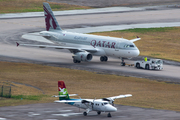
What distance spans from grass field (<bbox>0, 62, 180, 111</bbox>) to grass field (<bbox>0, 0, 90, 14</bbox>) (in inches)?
3237

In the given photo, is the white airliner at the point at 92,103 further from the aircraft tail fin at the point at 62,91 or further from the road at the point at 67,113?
the road at the point at 67,113

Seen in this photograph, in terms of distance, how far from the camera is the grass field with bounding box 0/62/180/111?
169 feet

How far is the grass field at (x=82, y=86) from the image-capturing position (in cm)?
5153

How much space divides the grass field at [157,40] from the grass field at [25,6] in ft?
166

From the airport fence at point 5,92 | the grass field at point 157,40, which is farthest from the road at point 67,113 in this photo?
the grass field at point 157,40

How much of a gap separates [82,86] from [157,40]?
1950 inches

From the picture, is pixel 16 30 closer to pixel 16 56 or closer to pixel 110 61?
pixel 16 56

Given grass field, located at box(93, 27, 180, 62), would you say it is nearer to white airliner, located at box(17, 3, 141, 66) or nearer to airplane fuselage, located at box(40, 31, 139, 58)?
white airliner, located at box(17, 3, 141, 66)

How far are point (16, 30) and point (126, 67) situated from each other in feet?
167

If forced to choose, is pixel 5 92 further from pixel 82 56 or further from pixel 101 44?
pixel 101 44

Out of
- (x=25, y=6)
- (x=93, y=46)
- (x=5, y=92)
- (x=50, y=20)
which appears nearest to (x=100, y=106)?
(x=5, y=92)

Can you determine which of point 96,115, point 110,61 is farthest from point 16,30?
point 96,115

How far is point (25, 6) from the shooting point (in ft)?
524

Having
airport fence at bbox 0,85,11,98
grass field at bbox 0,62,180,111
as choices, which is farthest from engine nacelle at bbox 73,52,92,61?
airport fence at bbox 0,85,11,98
